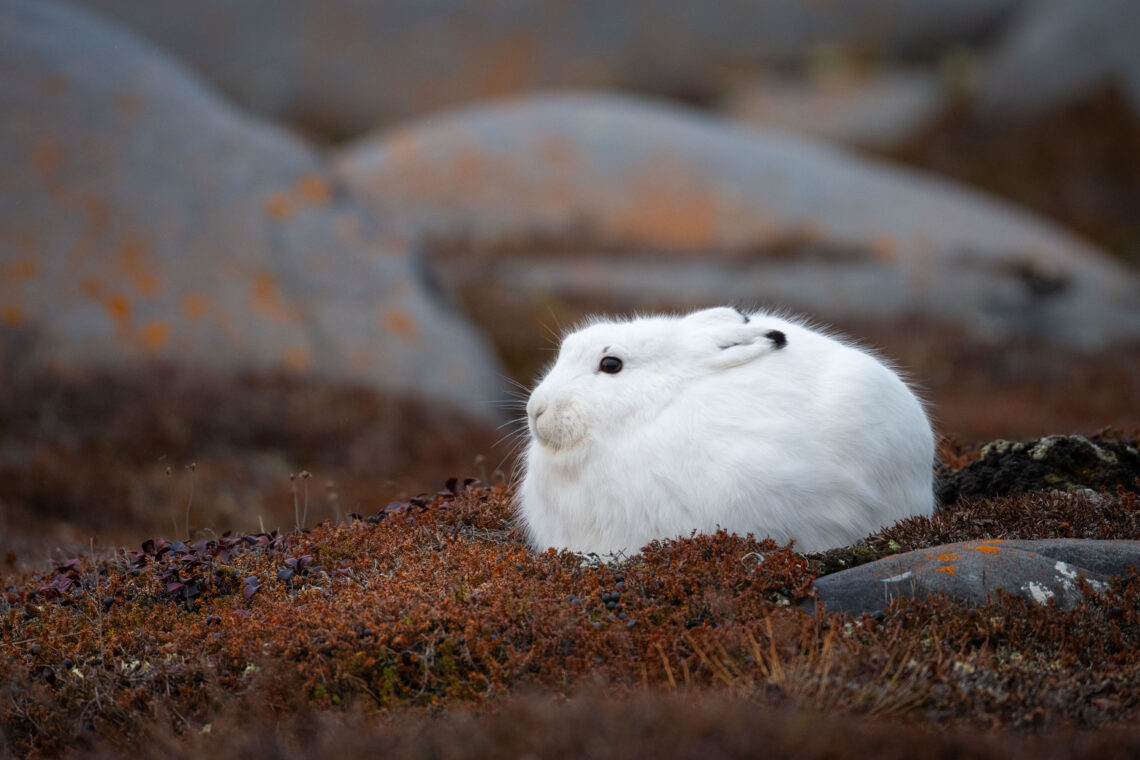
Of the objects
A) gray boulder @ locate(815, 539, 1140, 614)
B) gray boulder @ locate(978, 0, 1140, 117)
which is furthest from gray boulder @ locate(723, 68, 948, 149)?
gray boulder @ locate(815, 539, 1140, 614)

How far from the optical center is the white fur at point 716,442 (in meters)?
5.37

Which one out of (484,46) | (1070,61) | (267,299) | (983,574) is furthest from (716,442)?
(484,46)

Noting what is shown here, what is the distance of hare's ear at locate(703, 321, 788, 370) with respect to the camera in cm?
570

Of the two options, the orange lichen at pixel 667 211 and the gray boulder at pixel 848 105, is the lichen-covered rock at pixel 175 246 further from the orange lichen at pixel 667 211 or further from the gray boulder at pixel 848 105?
the gray boulder at pixel 848 105

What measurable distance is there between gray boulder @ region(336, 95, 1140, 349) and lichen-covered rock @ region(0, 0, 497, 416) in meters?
3.59

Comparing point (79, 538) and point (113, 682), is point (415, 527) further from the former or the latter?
point (79, 538)

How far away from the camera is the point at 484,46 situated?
30.6 m

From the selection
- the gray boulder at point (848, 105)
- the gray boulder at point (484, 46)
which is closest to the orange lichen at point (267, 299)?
the gray boulder at point (484, 46)

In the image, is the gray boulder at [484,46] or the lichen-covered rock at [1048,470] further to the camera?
the gray boulder at [484,46]

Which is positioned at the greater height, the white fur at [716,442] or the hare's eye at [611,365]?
the hare's eye at [611,365]

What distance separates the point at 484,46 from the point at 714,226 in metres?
14.1

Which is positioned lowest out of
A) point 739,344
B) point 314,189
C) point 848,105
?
point 739,344

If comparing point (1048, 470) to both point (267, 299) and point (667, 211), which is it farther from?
Answer: point (667, 211)

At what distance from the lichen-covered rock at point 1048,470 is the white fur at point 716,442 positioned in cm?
87
